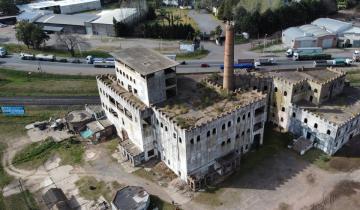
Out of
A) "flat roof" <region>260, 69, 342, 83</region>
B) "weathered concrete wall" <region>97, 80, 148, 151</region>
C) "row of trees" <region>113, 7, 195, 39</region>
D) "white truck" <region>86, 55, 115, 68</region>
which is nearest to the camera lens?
"weathered concrete wall" <region>97, 80, 148, 151</region>

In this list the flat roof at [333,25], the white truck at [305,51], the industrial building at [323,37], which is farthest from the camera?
the flat roof at [333,25]

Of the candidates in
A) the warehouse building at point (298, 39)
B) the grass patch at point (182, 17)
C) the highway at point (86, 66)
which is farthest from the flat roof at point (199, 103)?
the grass patch at point (182, 17)

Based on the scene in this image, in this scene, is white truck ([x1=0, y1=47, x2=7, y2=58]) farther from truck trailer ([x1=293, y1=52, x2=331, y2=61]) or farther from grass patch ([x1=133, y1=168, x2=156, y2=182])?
truck trailer ([x1=293, y1=52, x2=331, y2=61])

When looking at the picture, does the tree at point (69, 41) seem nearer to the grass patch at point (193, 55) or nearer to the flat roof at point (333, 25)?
the grass patch at point (193, 55)

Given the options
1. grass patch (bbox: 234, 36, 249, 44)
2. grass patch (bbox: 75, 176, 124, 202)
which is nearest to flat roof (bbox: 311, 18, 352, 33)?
grass patch (bbox: 234, 36, 249, 44)

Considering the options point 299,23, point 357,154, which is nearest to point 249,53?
point 299,23

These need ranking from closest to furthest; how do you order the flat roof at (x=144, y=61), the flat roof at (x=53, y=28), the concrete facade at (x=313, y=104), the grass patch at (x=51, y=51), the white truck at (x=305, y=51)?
the flat roof at (x=144, y=61), the concrete facade at (x=313, y=104), the white truck at (x=305, y=51), the grass patch at (x=51, y=51), the flat roof at (x=53, y=28)
